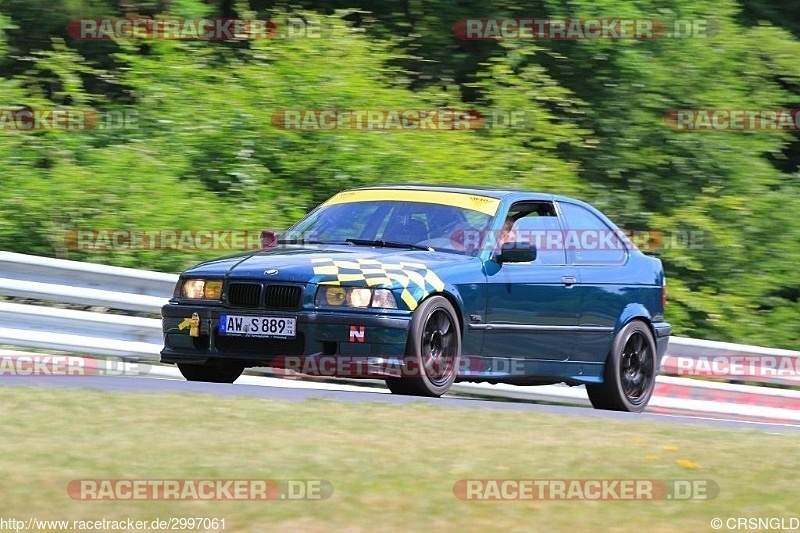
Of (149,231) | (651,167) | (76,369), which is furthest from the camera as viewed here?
(651,167)

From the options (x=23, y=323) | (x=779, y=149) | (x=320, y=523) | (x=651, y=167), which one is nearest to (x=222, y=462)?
(x=320, y=523)

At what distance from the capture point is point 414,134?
1669 cm

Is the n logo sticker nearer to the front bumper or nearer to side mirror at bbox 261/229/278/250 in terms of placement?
the front bumper

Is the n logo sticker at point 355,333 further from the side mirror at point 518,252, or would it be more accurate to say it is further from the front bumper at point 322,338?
the side mirror at point 518,252

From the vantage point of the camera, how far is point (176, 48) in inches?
695

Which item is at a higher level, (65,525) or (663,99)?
(663,99)

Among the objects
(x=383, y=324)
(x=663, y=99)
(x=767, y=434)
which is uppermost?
(x=663, y=99)

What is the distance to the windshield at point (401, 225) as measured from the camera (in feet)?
32.4

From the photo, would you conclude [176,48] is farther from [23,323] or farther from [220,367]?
[220,367]

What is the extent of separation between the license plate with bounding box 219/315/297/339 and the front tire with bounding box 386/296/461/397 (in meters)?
0.72

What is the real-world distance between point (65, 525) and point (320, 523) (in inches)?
36.7

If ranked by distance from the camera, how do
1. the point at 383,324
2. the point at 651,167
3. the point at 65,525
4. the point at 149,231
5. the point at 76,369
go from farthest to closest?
the point at 651,167 → the point at 149,231 → the point at 76,369 → the point at 383,324 → the point at 65,525

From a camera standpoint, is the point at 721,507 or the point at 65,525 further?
the point at 721,507

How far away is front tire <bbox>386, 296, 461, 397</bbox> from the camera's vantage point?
29.3 ft
